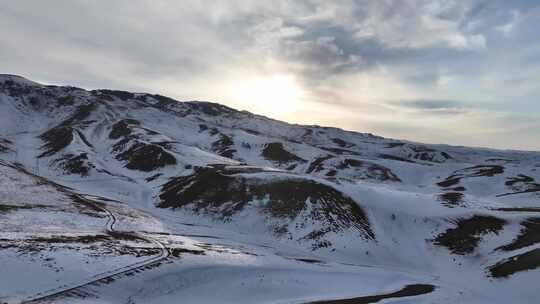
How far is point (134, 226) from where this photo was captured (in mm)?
49312

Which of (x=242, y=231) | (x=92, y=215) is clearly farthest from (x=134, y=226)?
(x=242, y=231)

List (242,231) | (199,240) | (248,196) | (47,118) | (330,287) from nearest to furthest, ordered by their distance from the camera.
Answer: (330,287), (199,240), (242,231), (248,196), (47,118)

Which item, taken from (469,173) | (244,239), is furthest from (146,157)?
(469,173)

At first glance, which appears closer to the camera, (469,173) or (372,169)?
(372,169)

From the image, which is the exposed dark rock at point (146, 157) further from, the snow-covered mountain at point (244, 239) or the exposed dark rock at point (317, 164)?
the exposed dark rock at point (317, 164)

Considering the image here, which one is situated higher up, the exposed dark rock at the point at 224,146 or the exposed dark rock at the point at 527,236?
the exposed dark rock at the point at 224,146

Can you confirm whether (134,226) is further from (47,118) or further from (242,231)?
(47,118)

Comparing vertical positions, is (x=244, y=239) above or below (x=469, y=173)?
below

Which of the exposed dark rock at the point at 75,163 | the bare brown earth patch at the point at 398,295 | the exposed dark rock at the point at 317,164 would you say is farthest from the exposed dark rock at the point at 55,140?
the bare brown earth patch at the point at 398,295

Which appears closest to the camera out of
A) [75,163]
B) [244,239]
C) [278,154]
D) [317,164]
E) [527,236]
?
[527,236]

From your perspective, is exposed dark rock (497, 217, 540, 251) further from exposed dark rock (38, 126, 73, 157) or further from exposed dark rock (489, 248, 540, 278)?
exposed dark rock (38, 126, 73, 157)

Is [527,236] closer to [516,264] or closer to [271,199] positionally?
[516,264]

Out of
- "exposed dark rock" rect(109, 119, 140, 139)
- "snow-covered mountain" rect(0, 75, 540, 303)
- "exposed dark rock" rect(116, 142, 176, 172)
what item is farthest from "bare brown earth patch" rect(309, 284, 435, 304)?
"exposed dark rock" rect(109, 119, 140, 139)

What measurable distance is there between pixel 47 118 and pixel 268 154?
106807 millimetres
